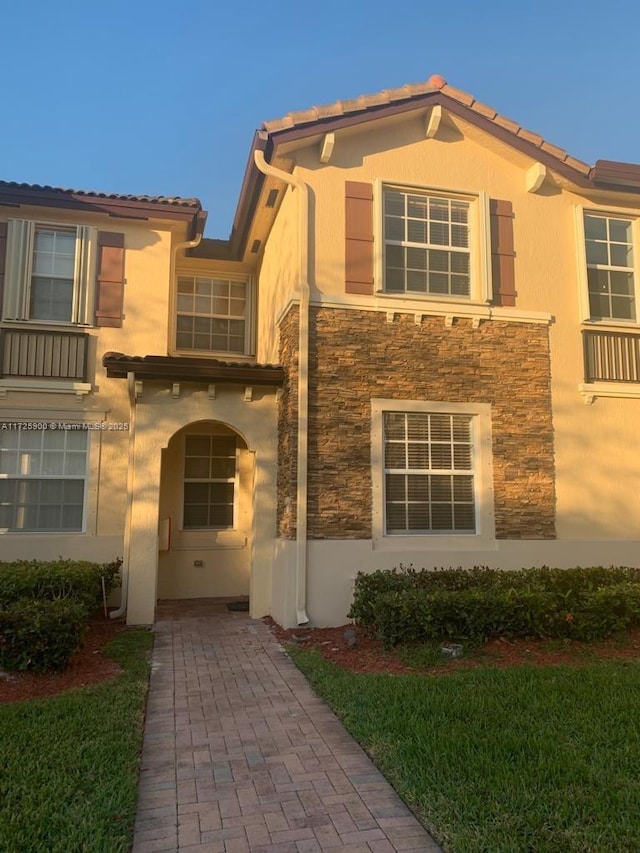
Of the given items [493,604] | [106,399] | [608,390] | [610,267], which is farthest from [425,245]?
[106,399]

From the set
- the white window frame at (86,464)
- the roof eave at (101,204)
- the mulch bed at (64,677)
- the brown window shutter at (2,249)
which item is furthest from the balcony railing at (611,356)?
the brown window shutter at (2,249)

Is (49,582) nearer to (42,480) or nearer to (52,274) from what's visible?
(42,480)

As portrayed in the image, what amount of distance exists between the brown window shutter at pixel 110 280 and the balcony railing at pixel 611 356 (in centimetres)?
761

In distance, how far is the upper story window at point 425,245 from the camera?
9.72 m

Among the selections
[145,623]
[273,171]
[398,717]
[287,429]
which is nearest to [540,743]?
[398,717]

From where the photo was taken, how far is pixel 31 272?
10.4 metres

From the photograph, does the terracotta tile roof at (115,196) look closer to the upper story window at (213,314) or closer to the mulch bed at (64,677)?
the upper story window at (213,314)

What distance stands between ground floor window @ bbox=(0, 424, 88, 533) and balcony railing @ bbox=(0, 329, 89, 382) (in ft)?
2.87

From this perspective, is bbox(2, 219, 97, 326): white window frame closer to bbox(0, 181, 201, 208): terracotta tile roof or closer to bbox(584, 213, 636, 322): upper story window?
bbox(0, 181, 201, 208): terracotta tile roof

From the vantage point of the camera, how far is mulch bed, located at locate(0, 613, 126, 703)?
19.2 feet

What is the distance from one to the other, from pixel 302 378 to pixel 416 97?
15.5 ft

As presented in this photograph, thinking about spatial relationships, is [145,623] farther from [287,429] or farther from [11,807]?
[11,807]

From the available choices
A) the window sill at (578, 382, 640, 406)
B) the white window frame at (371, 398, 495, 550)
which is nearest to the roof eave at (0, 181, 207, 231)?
the white window frame at (371, 398, 495, 550)

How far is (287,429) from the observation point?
912 cm
